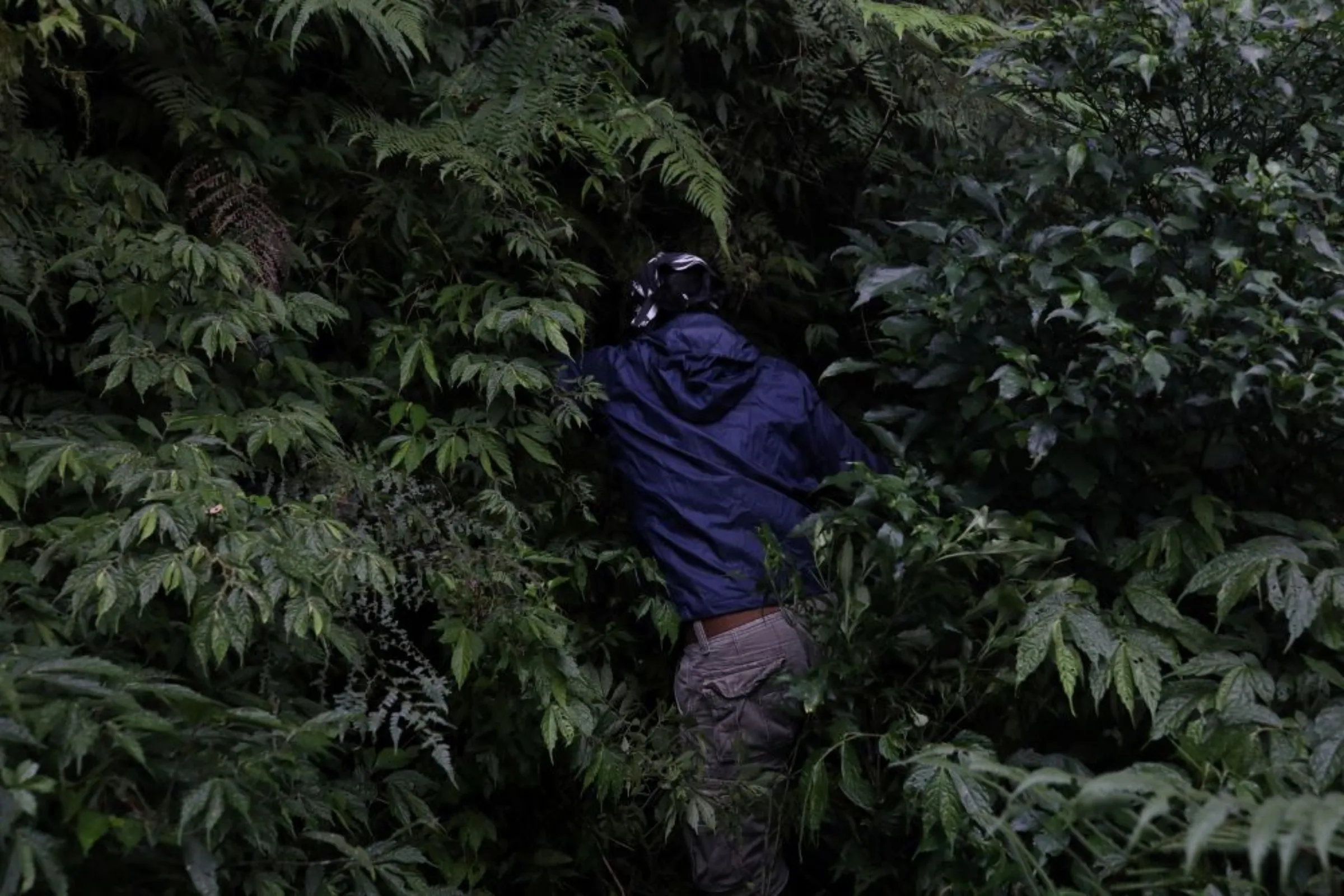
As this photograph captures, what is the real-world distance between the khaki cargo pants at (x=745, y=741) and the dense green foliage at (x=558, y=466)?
102 mm

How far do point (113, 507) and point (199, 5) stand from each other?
1418 mm

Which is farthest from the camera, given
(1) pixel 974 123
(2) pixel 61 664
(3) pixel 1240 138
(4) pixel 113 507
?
(1) pixel 974 123

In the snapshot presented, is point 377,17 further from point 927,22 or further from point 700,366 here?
point 927,22

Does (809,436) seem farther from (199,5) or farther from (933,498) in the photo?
(199,5)

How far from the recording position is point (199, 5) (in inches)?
138

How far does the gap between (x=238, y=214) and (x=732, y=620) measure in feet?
5.90

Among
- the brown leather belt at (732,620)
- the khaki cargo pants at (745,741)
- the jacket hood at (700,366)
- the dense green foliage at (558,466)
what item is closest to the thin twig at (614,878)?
the dense green foliage at (558,466)

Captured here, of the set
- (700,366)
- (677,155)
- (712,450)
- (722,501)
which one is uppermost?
(677,155)

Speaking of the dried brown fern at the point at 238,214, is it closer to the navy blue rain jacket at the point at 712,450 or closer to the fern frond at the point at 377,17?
the fern frond at the point at 377,17

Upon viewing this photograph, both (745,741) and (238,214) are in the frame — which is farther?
(745,741)

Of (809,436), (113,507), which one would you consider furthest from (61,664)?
(809,436)

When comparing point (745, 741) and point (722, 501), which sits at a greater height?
point (722, 501)

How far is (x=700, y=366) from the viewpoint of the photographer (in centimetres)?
384

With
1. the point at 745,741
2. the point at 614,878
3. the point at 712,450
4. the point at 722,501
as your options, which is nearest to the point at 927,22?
the point at 712,450
